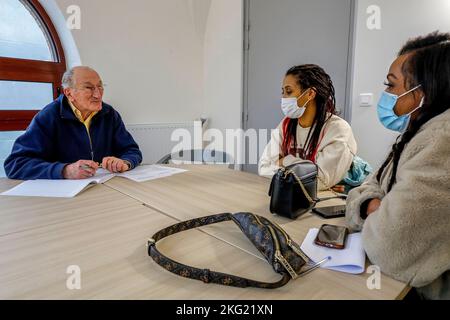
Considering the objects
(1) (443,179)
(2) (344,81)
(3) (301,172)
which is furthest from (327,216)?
(2) (344,81)

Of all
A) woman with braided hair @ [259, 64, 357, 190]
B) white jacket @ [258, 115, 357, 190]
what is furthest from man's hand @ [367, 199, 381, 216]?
woman with braided hair @ [259, 64, 357, 190]

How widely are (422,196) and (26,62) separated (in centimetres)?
292

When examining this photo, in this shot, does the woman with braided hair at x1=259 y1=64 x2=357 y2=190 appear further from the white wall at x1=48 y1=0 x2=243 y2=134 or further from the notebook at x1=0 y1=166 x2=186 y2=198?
the white wall at x1=48 y1=0 x2=243 y2=134

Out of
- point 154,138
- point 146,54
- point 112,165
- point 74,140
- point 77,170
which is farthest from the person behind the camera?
point 154,138

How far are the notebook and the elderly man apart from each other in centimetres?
5

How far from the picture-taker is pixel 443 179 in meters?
0.62

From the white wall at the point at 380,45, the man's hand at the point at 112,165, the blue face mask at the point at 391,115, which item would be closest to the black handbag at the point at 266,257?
the blue face mask at the point at 391,115

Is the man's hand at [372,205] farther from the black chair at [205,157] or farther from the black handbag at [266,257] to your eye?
the black chair at [205,157]

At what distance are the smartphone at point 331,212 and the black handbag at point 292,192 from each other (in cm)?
4

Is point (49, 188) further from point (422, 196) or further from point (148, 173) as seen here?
point (422, 196)

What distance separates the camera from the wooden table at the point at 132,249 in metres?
0.59

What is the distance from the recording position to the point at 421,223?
0.62m

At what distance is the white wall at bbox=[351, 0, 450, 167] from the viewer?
206cm

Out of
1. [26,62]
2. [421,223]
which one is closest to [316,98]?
[421,223]
